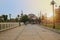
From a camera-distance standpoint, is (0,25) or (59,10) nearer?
(0,25)

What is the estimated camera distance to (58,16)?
137750mm

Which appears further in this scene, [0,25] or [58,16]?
[58,16]

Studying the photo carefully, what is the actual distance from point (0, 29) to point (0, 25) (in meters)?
1.51

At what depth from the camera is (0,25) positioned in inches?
1650

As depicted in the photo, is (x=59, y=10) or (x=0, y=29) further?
(x=59, y=10)

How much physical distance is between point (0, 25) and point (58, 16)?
99.1 meters

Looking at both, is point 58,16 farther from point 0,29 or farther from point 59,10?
point 0,29

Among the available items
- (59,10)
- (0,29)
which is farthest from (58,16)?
(0,29)

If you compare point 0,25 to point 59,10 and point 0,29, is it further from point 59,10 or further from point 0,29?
point 59,10

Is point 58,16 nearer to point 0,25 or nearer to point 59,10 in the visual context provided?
point 59,10

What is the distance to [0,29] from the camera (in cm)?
4312

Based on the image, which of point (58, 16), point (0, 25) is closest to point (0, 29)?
point (0, 25)

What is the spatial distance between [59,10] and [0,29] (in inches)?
4133
